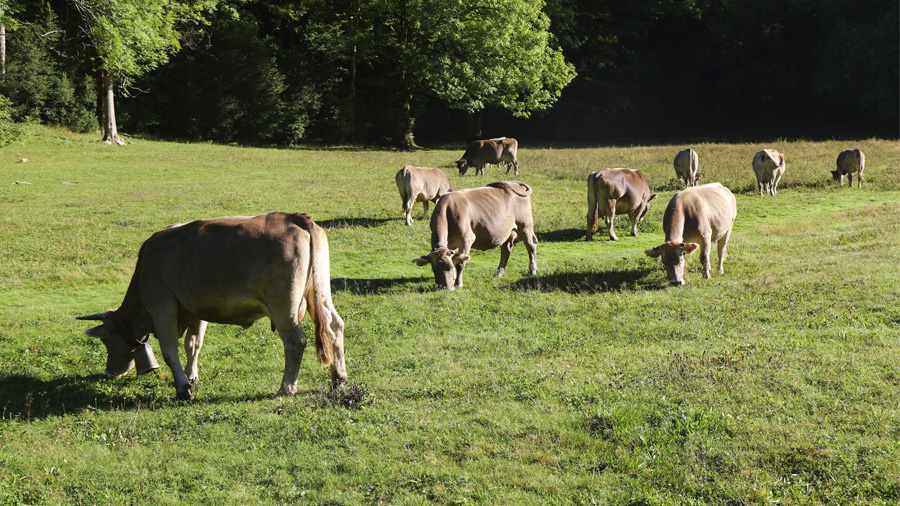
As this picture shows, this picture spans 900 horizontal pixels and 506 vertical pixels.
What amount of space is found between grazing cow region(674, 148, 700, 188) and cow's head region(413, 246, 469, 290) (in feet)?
52.2

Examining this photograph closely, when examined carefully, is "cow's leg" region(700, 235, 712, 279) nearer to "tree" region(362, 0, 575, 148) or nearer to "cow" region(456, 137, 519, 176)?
"cow" region(456, 137, 519, 176)

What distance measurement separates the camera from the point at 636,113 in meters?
69.6

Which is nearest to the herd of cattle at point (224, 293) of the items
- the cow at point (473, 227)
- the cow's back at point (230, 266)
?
the cow's back at point (230, 266)

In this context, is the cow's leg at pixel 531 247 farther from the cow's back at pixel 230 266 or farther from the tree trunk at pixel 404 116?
the tree trunk at pixel 404 116

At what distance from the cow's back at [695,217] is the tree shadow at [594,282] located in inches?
40.3

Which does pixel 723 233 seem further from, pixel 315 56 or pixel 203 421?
pixel 315 56

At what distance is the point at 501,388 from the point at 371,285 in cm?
633

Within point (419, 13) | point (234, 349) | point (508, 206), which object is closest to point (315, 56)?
point (419, 13)

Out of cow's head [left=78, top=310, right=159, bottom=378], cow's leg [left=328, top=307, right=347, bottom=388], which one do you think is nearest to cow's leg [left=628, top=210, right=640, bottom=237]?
cow's leg [left=328, top=307, right=347, bottom=388]

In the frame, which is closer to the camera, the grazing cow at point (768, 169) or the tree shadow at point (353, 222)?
the tree shadow at point (353, 222)

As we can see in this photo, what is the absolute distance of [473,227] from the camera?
14062 millimetres

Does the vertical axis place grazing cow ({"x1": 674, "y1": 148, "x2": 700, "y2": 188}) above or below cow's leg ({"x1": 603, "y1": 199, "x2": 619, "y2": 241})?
above

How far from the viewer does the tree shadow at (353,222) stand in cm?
1999

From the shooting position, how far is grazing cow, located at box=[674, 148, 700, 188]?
1035 inches
